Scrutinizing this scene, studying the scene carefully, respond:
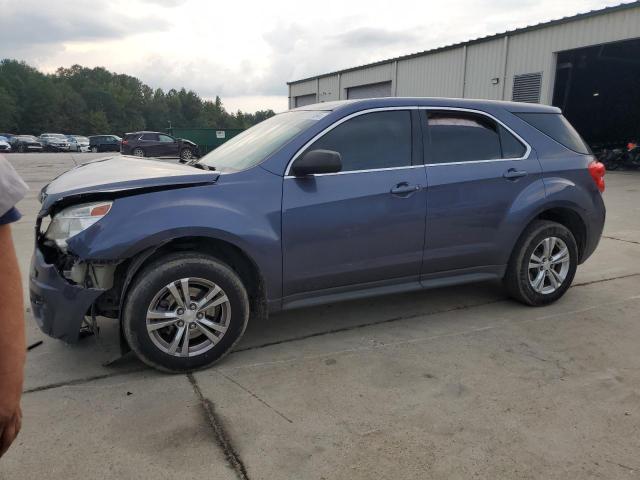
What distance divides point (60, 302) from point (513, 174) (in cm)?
346

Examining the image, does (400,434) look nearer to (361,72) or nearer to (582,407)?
(582,407)

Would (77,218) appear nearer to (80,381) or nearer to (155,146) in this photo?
(80,381)

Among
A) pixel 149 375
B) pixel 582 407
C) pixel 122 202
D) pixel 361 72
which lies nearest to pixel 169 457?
pixel 149 375

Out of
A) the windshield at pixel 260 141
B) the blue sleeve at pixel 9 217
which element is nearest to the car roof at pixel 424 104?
the windshield at pixel 260 141

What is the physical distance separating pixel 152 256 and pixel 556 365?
9.06 feet

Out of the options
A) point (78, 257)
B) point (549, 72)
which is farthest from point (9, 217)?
point (549, 72)

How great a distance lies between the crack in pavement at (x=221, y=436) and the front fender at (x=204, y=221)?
2.69 feet

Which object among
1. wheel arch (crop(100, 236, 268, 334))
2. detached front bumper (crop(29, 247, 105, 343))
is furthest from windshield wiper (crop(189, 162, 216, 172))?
detached front bumper (crop(29, 247, 105, 343))

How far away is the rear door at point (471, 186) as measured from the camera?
3898 millimetres

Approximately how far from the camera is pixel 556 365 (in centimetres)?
340

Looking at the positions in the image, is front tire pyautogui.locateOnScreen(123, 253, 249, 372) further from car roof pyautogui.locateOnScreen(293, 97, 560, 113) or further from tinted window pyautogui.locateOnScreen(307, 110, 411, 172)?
car roof pyautogui.locateOnScreen(293, 97, 560, 113)

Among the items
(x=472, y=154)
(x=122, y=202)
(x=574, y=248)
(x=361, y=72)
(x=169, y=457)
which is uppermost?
(x=361, y=72)

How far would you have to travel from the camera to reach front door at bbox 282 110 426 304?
11.3 ft

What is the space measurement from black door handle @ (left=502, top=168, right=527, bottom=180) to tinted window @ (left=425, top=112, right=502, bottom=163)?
16 cm
